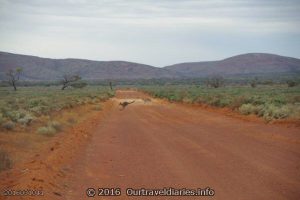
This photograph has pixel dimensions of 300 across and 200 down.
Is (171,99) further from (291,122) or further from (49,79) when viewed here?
(49,79)

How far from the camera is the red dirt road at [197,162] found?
9414 mm

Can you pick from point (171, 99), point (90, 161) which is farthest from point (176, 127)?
point (171, 99)

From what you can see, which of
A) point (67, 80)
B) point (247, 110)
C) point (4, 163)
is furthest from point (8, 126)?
point (67, 80)

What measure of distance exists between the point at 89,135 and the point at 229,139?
5438mm

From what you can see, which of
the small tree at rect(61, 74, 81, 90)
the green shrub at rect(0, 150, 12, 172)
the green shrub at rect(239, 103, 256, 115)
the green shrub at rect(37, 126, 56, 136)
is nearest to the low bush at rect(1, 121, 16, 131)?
the green shrub at rect(37, 126, 56, 136)

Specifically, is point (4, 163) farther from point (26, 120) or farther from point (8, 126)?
point (26, 120)

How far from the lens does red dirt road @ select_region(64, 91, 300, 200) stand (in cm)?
941

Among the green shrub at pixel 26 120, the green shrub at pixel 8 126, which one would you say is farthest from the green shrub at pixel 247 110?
the green shrub at pixel 8 126

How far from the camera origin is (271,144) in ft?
50.2

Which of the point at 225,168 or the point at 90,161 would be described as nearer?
the point at 225,168

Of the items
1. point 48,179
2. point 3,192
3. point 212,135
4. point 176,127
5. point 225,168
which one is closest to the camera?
→ point 3,192

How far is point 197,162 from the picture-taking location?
39.4ft

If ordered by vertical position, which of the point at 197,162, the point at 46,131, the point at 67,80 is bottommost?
the point at 67,80

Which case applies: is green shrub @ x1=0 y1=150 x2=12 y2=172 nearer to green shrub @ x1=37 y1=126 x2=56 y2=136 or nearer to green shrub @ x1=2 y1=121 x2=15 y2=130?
green shrub @ x1=37 y1=126 x2=56 y2=136
